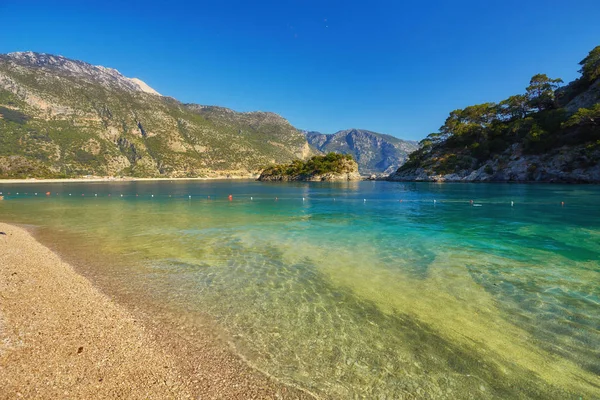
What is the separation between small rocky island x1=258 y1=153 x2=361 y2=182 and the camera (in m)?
170

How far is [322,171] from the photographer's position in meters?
170

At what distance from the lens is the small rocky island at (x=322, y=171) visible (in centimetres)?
17012

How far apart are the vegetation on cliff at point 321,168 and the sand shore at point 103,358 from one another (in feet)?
537

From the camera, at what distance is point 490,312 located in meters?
8.99

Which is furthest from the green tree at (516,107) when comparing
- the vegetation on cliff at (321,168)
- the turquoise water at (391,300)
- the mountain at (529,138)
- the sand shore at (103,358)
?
the sand shore at (103,358)

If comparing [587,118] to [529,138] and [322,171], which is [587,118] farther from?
[322,171]

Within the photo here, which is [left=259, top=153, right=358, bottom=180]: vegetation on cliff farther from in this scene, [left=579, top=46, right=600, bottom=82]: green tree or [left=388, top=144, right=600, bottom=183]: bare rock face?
[left=579, top=46, right=600, bottom=82]: green tree

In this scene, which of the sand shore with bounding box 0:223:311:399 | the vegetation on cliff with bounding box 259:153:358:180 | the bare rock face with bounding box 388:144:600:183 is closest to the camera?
the sand shore with bounding box 0:223:311:399

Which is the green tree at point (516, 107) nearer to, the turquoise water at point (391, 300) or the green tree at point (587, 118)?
the green tree at point (587, 118)

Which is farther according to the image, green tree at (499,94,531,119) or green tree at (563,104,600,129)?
green tree at (499,94,531,119)

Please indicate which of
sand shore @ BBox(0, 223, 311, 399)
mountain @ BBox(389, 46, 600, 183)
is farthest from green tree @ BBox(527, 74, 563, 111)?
sand shore @ BBox(0, 223, 311, 399)

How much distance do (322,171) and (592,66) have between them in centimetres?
11415

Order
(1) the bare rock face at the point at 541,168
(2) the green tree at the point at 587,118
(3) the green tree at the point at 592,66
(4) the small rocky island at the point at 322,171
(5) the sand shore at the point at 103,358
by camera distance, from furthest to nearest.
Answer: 1. (4) the small rocky island at the point at 322,171
2. (3) the green tree at the point at 592,66
3. (2) the green tree at the point at 587,118
4. (1) the bare rock face at the point at 541,168
5. (5) the sand shore at the point at 103,358

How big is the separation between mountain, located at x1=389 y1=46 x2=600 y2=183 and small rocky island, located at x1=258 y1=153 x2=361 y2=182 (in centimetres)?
3728
